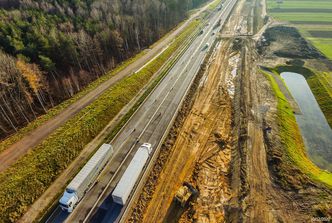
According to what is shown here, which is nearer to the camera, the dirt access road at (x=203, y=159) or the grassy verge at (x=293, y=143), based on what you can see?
the dirt access road at (x=203, y=159)

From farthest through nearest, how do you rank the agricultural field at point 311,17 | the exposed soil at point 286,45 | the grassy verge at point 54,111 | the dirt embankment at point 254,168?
the agricultural field at point 311,17 → the exposed soil at point 286,45 → the grassy verge at point 54,111 → the dirt embankment at point 254,168

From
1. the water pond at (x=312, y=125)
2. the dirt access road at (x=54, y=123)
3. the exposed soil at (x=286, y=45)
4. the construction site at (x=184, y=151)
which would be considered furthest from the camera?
the exposed soil at (x=286, y=45)

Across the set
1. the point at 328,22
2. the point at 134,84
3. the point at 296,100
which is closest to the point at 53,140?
the point at 134,84

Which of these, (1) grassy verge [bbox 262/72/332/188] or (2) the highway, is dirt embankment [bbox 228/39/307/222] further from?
(2) the highway

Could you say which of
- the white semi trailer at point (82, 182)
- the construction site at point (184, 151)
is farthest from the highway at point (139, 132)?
the white semi trailer at point (82, 182)

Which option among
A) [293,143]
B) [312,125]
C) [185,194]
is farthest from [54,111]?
[312,125]

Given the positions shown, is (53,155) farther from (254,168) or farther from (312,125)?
(312,125)

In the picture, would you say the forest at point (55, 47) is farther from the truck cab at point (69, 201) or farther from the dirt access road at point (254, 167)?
the dirt access road at point (254, 167)
